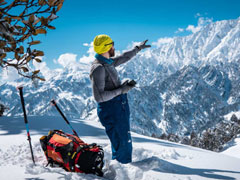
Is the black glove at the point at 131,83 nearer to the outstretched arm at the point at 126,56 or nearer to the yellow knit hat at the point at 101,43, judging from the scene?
the yellow knit hat at the point at 101,43

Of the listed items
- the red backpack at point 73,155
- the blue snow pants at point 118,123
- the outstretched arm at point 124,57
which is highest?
the outstretched arm at point 124,57

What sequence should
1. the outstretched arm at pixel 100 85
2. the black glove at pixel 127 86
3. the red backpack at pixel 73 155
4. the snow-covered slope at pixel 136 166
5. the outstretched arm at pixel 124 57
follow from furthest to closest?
the outstretched arm at pixel 124 57
the black glove at pixel 127 86
the outstretched arm at pixel 100 85
the red backpack at pixel 73 155
the snow-covered slope at pixel 136 166

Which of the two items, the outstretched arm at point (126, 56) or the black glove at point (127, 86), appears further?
the outstretched arm at point (126, 56)

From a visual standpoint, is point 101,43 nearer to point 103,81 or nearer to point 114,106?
point 103,81

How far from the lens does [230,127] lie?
230 ft

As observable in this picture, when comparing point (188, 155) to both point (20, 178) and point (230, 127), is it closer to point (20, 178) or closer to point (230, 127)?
point (20, 178)

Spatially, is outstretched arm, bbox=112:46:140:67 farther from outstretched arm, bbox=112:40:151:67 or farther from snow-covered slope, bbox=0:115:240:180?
snow-covered slope, bbox=0:115:240:180

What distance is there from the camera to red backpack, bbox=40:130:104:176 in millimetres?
3582

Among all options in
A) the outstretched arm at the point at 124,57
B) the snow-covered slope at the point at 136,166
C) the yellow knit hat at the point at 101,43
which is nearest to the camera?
the snow-covered slope at the point at 136,166

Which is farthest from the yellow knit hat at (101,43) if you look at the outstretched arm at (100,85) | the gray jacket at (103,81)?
the outstretched arm at (100,85)

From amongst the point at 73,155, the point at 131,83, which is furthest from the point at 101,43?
the point at 73,155

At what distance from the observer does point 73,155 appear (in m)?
3.72

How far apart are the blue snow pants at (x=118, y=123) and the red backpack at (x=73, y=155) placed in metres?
0.38

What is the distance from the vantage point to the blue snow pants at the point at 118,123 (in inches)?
154
